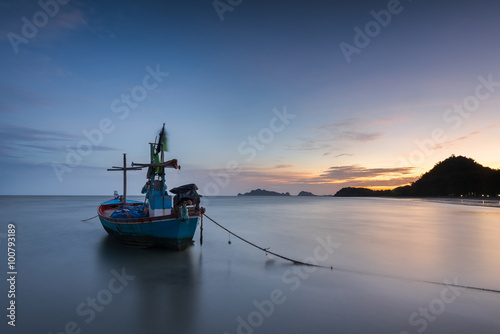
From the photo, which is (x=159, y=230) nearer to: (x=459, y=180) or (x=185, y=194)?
(x=185, y=194)

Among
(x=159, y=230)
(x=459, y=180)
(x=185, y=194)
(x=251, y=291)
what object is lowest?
(x=251, y=291)

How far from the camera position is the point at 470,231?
25047 mm

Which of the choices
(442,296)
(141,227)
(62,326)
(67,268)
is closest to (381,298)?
(442,296)

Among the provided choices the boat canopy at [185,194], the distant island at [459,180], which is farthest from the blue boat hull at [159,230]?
the distant island at [459,180]

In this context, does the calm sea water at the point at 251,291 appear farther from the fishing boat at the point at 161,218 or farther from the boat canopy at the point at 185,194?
the boat canopy at the point at 185,194

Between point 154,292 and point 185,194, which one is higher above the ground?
point 185,194

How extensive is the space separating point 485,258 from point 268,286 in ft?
45.3

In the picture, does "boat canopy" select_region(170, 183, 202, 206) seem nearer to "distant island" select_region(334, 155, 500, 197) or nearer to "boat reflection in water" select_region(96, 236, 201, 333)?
"boat reflection in water" select_region(96, 236, 201, 333)

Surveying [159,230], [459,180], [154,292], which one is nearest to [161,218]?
[159,230]

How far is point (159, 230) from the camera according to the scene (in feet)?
48.2

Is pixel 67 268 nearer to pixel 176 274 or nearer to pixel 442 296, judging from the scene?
pixel 176 274

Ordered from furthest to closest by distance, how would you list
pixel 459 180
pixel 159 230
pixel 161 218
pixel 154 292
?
pixel 459 180, pixel 159 230, pixel 161 218, pixel 154 292

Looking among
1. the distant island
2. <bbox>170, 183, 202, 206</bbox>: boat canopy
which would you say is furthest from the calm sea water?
the distant island

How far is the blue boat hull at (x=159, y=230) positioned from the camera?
14305 mm
